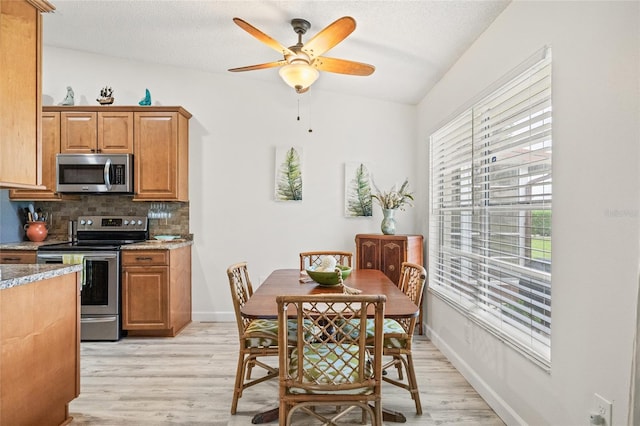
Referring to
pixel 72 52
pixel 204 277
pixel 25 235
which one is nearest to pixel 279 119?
pixel 204 277

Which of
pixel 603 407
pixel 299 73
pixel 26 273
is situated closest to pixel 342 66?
pixel 299 73

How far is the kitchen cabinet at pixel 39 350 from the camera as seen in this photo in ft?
5.71

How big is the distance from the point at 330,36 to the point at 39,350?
7.52ft

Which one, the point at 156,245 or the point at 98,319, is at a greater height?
the point at 156,245

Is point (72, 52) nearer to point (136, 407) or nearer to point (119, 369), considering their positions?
point (119, 369)

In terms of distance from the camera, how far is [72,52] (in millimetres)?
4258

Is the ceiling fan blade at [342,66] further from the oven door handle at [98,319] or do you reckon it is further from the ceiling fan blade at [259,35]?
the oven door handle at [98,319]

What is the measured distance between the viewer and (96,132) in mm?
3949

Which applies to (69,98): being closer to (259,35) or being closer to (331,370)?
(259,35)

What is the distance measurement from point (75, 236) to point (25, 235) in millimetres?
548

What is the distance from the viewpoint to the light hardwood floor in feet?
7.65

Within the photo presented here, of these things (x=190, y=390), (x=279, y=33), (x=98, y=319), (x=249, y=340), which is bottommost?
(x=190, y=390)

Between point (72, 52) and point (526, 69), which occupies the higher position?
point (72, 52)

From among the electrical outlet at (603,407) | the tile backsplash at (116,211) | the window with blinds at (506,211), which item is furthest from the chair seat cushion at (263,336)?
the tile backsplash at (116,211)
